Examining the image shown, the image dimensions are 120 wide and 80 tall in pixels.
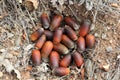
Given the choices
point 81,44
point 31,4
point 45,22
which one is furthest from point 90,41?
point 31,4

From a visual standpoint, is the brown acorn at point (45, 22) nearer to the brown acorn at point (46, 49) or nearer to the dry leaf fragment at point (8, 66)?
the brown acorn at point (46, 49)

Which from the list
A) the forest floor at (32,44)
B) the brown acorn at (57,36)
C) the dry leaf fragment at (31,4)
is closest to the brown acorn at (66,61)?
the forest floor at (32,44)

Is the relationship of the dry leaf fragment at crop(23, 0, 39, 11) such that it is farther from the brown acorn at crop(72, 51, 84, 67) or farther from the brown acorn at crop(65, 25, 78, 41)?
the brown acorn at crop(72, 51, 84, 67)

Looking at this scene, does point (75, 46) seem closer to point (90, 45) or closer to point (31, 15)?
point (90, 45)

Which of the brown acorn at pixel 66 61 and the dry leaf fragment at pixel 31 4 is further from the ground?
the dry leaf fragment at pixel 31 4

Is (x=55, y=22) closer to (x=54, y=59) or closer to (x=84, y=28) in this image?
(x=84, y=28)

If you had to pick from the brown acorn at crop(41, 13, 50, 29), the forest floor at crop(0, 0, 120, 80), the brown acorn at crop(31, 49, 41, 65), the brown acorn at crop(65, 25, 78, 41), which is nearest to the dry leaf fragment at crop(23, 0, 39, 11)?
the forest floor at crop(0, 0, 120, 80)

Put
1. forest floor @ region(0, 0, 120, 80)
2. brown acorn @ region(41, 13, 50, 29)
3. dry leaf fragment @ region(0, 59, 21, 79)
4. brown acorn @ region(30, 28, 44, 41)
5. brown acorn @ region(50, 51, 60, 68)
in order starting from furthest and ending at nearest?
brown acorn @ region(41, 13, 50, 29), brown acorn @ region(30, 28, 44, 41), brown acorn @ region(50, 51, 60, 68), forest floor @ region(0, 0, 120, 80), dry leaf fragment @ region(0, 59, 21, 79)

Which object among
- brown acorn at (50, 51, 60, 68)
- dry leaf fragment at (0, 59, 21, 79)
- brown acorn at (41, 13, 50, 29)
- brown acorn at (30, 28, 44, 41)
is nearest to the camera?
dry leaf fragment at (0, 59, 21, 79)
